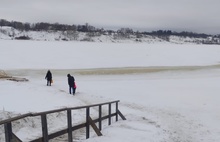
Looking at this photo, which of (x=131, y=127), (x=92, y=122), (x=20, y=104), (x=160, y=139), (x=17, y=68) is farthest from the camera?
(x=17, y=68)

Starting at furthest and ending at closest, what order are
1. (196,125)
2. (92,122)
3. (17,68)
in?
(17,68) → (196,125) → (92,122)

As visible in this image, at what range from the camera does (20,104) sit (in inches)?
589

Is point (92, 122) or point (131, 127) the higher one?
point (92, 122)

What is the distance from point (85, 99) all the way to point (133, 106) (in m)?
3.37

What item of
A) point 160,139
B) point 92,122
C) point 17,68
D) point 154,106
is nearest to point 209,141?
point 160,139

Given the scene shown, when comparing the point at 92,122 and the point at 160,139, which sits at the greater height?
the point at 92,122

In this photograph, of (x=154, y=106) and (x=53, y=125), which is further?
(x=154, y=106)

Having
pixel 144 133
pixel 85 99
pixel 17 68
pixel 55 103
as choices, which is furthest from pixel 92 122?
pixel 17 68

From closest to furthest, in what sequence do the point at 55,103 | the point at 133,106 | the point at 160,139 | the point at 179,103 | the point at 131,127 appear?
the point at 160,139
the point at 131,127
the point at 55,103
the point at 133,106
the point at 179,103

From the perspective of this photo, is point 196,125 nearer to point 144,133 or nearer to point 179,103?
point 144,133

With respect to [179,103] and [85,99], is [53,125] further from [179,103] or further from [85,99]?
[179,103]

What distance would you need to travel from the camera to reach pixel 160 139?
10336mm

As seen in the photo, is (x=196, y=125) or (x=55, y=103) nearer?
(x=196, y=125)

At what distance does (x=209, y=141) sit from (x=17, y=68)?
118 feet
